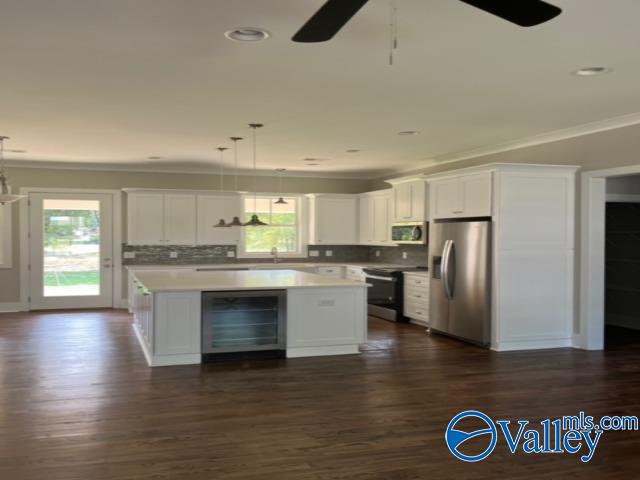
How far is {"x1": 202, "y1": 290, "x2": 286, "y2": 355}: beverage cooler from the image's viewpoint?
247 inches

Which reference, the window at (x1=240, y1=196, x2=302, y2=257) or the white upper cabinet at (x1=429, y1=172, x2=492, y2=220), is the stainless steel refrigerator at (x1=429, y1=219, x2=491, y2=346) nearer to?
the white upper cabinet at (x1=429, y1=172, x2=492, y2=220)

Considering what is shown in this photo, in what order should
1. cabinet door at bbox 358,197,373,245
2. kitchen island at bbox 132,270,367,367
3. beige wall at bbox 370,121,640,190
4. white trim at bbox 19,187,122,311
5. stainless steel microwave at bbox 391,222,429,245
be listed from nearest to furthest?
kitchen island at bbox 132,270,367,367 < beige wall at bbox 370,121,640,190 < stainless steel microwave at bbox 391,222,429,245 < white trim at bbox 19,187,122,311 < cabinet door at bbox 358,197,373,245

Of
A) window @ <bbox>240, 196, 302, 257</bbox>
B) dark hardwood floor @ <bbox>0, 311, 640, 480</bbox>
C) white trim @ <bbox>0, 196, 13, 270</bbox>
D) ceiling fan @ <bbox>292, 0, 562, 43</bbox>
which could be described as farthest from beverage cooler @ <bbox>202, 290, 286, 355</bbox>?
white trim @ <bbox>0, 196, 13, 270</bbox>

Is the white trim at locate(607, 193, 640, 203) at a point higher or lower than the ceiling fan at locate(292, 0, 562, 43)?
lower

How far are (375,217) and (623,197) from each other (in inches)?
174

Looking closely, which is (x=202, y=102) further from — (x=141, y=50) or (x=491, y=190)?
(x=491, y=190)

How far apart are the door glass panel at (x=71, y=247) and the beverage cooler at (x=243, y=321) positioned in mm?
5033

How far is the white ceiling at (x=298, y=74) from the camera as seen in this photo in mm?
3426

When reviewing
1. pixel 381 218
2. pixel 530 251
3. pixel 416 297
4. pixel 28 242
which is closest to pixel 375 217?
pixel 381 218

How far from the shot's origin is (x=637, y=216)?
8.87 meters

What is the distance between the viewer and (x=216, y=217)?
10758mm

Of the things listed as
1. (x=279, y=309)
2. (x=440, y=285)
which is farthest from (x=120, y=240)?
(x=440, y=285)

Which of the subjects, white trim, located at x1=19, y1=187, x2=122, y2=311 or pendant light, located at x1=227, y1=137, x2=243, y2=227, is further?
white trim, located at x1=19, y1=187, x2=122, y2=311

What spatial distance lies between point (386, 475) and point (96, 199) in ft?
28.1
